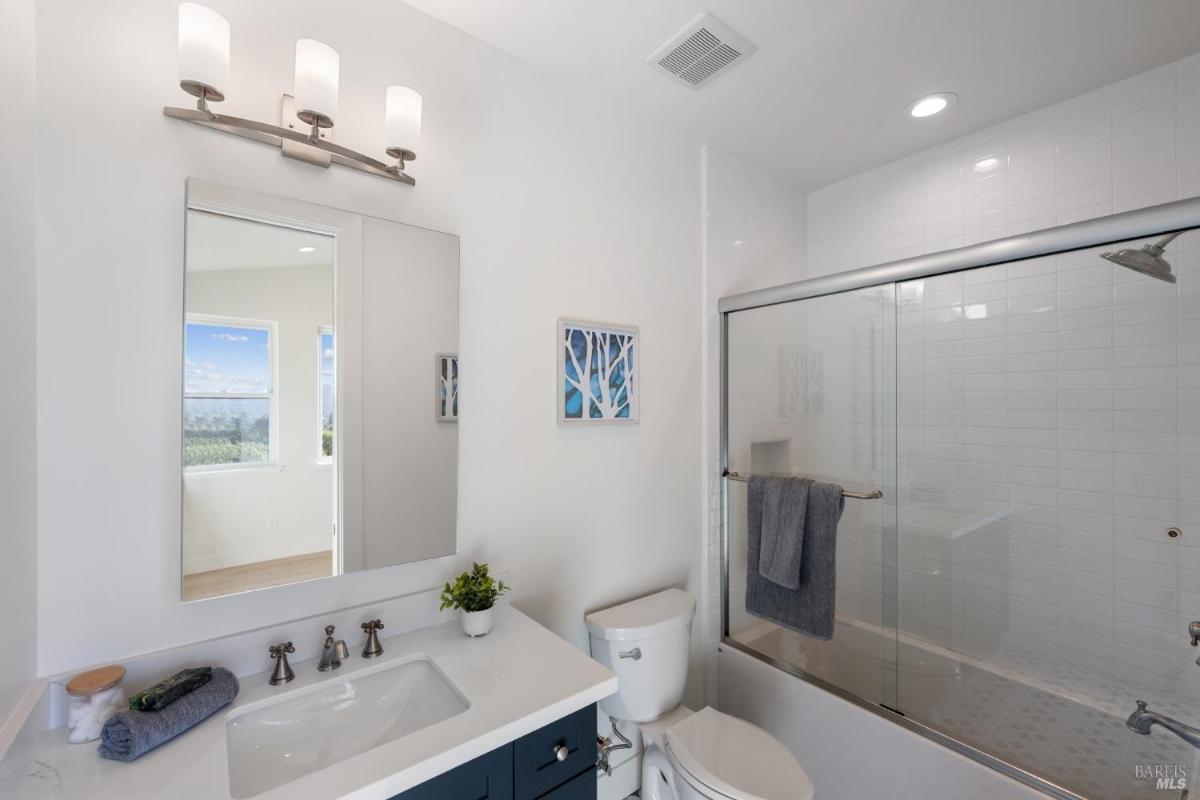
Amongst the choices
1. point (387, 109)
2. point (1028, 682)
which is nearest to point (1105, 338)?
point (1028, 682)

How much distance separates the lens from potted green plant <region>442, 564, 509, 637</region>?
131 centimetres

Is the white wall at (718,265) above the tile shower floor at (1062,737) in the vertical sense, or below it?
above

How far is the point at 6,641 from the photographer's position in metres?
0.80

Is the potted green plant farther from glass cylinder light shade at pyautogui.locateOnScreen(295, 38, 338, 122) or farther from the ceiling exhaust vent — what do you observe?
the ceiling exhaust vent

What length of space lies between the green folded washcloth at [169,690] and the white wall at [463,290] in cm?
10

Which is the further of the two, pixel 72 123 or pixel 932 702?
pixel 932 702

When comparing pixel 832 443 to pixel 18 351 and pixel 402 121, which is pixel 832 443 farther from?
pixel 18 351

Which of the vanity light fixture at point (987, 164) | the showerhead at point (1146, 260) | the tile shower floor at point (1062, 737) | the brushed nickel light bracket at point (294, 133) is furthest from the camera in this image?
the vanity light fixture at point (987, 164)

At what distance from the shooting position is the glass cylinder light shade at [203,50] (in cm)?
97

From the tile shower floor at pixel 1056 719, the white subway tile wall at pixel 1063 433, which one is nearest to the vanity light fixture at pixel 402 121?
the white subway tile wall at pixel 1063 433

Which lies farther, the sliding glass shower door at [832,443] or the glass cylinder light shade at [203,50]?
the sliding glass shower door at [832,443]

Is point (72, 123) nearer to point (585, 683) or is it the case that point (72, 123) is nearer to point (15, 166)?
point (15, 166)

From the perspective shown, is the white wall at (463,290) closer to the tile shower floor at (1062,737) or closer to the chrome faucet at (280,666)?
the chrome faucet at (280,666)

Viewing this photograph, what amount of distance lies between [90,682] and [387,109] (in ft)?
4.31
